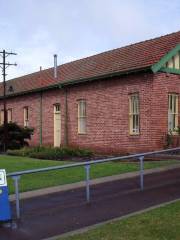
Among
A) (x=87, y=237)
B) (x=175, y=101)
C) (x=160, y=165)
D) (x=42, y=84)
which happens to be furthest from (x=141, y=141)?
(x=87, y=237)

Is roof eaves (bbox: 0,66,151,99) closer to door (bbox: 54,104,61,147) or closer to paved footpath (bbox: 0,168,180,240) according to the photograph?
door (bbox: 54,104,61,147)

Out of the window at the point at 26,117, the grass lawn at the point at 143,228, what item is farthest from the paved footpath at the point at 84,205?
the window at the point at 26,117

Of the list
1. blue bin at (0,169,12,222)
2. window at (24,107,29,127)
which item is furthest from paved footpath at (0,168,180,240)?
window at (24,107,29,127)

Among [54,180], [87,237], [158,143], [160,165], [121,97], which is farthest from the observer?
[121,97]

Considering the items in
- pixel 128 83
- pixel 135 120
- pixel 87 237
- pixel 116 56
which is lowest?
pixel 87 237

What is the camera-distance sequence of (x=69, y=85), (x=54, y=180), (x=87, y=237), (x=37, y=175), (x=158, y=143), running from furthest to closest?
1. (x=69, y=85)
2. (x=158, y=143)
3. (x=37, y=175)
4. (x=54, y=180)
5. (x=87, y=237)

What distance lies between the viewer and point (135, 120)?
22609 millimetres

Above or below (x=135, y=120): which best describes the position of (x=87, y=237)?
below

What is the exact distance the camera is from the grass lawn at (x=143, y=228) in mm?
7691

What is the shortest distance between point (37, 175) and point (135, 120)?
8.07 meters

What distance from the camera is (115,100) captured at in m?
23.6

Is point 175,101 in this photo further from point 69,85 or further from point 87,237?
point 87,237

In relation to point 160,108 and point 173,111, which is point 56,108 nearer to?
point 173,111

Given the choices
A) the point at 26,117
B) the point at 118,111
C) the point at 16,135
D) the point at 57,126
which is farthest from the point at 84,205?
the point at 26,117
